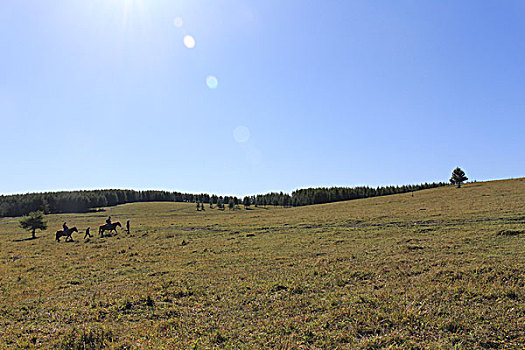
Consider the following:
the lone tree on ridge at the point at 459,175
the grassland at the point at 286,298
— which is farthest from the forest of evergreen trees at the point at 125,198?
the grassland at the point at 286,298

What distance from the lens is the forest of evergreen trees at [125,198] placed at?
12900 centimetres

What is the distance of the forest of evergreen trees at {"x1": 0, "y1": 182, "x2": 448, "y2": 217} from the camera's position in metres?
129

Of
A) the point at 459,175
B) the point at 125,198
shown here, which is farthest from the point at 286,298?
the point at 125,198

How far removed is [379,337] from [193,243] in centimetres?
2398

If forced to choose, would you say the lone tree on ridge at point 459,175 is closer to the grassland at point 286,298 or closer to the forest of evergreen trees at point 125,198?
the forest of evergreen trees at point 125,198

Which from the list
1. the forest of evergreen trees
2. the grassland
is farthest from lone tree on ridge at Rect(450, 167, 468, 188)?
the grassland

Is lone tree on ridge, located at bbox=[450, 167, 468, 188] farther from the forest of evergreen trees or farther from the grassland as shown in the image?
the grassland

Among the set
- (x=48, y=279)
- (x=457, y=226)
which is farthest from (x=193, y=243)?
(x=457, y=226)

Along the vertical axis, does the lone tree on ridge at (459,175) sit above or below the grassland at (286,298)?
above

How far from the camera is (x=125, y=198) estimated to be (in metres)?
174

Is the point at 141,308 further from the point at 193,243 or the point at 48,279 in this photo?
the point at 193,243

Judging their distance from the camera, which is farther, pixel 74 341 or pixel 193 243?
pixel 193 243

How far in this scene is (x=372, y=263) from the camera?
16250 millimetres

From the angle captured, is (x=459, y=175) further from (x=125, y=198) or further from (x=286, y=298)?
(x=125, y=198)
